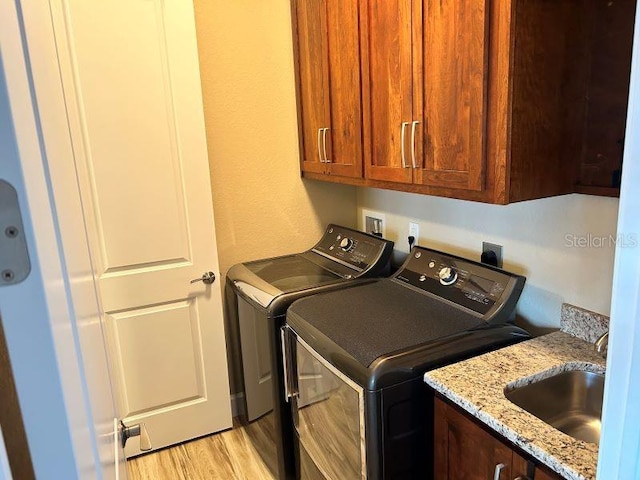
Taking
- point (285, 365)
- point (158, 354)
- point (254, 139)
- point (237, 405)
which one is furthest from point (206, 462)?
point (254, 139)

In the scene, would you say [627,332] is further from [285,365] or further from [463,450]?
[285,365]

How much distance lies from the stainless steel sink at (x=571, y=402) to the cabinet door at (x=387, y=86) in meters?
0.83

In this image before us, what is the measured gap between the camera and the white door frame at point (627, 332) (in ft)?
1.85

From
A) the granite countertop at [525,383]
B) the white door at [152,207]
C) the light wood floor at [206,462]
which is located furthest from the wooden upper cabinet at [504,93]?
the light wood floor at [206,462]

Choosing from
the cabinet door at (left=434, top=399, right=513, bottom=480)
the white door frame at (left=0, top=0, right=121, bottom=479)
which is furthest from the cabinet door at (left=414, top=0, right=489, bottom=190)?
the white door frame at (left=0, top=0, right=121, bottom=479)

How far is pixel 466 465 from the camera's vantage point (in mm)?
1315

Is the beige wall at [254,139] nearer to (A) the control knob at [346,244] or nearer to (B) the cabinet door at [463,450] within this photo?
(A) the control knob at [346,244]

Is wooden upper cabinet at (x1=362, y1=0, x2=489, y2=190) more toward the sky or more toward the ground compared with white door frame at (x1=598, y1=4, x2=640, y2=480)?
more toward the sky

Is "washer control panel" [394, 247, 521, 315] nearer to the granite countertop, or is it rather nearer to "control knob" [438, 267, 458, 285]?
"control knob" [438, 267, 458, 285]

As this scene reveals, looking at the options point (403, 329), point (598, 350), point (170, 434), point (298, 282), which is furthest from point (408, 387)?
point (170, 434)

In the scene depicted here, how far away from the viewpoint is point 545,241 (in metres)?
1.67

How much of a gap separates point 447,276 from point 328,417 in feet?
2.34

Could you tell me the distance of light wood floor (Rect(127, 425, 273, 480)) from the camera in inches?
91.1

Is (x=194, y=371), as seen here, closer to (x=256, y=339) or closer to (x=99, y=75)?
(x=256, y=339)
